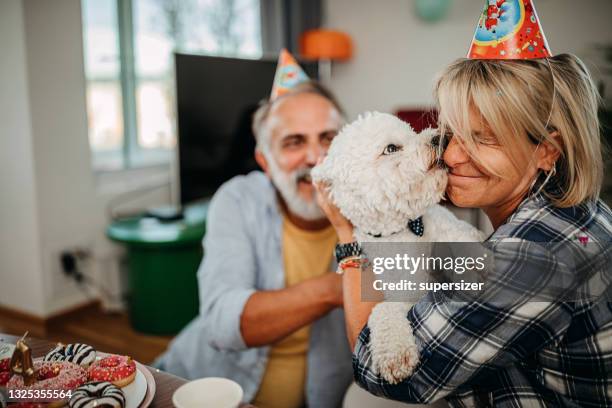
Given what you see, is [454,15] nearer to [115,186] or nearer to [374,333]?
[115,186]

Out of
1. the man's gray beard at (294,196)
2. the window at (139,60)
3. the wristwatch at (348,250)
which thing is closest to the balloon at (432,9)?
the window at (139,60)

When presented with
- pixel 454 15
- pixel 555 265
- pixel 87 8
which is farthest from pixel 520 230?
pixel 454 15

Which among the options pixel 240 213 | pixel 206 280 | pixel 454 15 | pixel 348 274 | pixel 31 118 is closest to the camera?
pixel 348 274

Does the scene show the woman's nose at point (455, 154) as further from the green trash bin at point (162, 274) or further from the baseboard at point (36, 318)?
the baseboard at point (36, 318)

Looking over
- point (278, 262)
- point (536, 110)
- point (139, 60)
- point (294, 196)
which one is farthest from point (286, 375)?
point (139, 60)

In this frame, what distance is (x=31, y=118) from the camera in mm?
2586

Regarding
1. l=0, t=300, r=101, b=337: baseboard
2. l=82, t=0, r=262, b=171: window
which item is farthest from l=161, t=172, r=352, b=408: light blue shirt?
l=82, t=0, r=262, b=171: window

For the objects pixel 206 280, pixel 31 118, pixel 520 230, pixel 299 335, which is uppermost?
pixel 31 118

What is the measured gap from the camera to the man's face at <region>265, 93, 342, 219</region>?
1405 mm

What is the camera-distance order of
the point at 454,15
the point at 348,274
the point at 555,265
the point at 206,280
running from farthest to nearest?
the point at 454,15 < the point at 206,280 < the point at 348,274 < the point at 555,265

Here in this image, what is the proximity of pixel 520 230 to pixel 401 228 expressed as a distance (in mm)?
272

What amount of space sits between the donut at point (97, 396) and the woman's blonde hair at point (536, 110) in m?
0.62

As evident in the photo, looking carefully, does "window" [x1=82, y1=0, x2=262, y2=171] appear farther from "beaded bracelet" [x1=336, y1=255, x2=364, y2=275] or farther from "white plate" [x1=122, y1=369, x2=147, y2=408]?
"white plate" [x1=122, y1=369, x2=147, y2=408]

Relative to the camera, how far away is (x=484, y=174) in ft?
2.60
